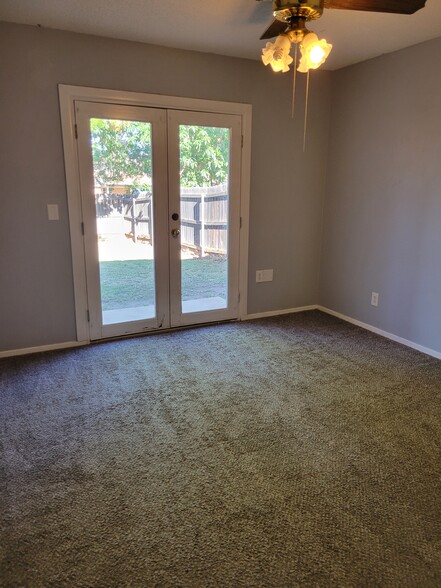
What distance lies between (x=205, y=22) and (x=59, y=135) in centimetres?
135

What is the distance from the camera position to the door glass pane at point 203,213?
3.62m

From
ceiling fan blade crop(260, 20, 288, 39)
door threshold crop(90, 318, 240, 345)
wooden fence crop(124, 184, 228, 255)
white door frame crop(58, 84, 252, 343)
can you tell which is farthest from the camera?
door threshold crop(90, 318, 240, 345)

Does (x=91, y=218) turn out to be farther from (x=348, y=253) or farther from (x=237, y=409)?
(x=348, y=253)

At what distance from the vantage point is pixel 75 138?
3.17m

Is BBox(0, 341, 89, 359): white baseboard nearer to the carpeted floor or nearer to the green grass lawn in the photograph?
the carpeted floor

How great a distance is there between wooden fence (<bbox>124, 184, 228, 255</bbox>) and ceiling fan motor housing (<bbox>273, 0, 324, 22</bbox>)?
6.35 ft

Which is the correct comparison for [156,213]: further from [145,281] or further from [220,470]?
[220,470]

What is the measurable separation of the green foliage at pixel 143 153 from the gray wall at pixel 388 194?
127 centimetres

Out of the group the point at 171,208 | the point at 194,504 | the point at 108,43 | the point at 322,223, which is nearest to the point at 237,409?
the point at 194,504

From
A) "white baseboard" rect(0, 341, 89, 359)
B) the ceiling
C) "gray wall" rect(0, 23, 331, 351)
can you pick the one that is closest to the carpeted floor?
"white baseboard" rect(0, 341, 89, 359)

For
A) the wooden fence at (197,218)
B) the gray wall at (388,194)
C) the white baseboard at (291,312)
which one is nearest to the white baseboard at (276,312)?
the white baseboard at (291,312)

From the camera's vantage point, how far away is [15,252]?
316 cm

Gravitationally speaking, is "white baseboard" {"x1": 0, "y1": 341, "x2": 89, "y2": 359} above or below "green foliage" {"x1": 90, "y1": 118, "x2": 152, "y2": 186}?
below

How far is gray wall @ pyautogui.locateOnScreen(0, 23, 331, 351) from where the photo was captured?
2.99 metres
